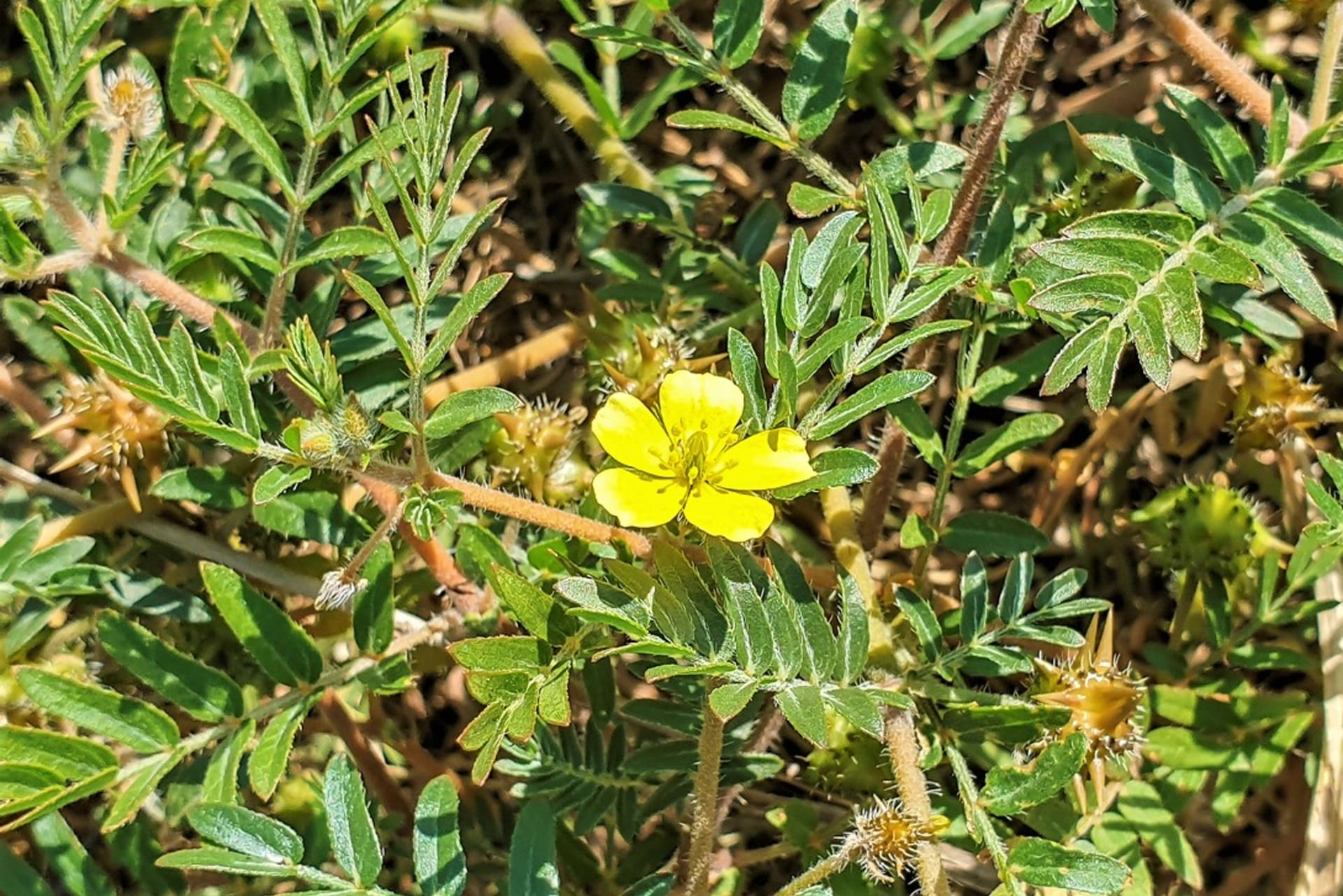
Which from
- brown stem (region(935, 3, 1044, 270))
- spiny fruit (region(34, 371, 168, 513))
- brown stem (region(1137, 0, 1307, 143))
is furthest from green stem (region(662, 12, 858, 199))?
spiny fruit (region(34, 371, 168, 513))

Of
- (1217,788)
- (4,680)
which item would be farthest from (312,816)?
(1217,788)

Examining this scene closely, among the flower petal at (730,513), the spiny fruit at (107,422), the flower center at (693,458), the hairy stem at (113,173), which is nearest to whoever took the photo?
the flower petal at (730,513)

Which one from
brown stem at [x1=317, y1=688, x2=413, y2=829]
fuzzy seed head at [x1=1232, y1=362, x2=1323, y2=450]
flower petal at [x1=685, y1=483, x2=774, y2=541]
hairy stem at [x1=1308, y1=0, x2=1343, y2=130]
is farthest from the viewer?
brown stem at [x1=317, y1=688, x2=413, y2=829]

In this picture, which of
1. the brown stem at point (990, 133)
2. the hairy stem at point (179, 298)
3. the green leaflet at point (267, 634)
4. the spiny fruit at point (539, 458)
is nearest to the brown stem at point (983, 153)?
the brown stem at point (990, 133)

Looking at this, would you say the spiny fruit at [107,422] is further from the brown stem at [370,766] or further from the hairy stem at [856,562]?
the hairy stem at [856,562]

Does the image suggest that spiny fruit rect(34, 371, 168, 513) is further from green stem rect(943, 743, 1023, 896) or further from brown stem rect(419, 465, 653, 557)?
green stem rect(943, 743, 1023, 896)

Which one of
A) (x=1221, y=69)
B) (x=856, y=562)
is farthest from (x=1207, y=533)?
(x=1221, y=69)

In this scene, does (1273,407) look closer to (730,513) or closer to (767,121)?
(767,121)
